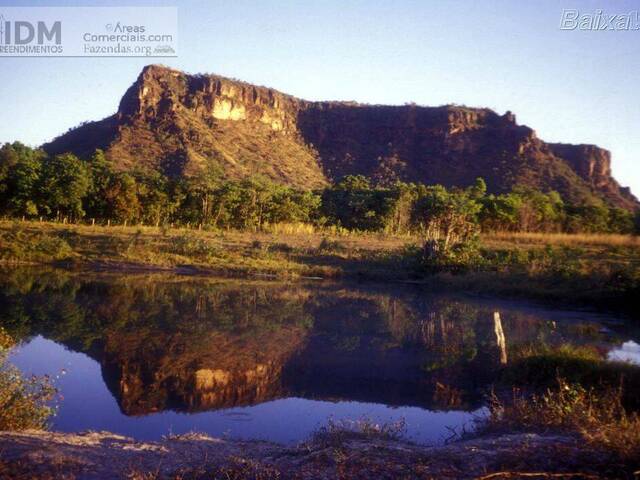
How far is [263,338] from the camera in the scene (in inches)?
584

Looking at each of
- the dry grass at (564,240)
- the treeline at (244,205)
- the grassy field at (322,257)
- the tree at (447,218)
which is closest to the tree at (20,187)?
the treeline at (244,205)

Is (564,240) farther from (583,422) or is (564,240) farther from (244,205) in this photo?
(583,422)

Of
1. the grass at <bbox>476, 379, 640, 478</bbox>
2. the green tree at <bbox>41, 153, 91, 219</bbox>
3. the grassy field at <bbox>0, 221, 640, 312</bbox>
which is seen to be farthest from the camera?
the green tree at <bbox>41, 153, 91, 219</bbox>

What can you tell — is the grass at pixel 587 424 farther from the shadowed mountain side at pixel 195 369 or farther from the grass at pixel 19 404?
the grass at pixel 19 404

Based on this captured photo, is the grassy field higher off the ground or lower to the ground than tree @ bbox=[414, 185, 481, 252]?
lower

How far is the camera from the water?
29.5 feet

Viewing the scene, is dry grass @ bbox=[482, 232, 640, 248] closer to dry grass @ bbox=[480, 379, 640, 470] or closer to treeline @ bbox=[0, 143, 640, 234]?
treeline @ bbox=[0, 143, 640, 234]

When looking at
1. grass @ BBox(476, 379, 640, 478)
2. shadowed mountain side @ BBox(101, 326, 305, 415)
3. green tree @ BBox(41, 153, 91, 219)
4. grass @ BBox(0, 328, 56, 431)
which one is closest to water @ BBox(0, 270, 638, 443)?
shadowed mountain side @ BBox(101, 326, 305, 415)

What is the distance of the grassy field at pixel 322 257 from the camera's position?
86.5 ft

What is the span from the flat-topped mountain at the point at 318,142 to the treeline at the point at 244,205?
20.2m

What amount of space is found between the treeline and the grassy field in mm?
3801

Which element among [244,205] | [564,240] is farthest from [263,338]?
[564,240]

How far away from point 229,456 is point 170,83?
325ft

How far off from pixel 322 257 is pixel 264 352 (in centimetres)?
2000
